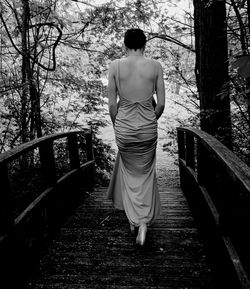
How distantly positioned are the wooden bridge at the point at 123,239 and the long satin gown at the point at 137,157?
1.15 feet

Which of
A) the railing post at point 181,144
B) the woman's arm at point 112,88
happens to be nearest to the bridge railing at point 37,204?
the woman's arm at point 112,88

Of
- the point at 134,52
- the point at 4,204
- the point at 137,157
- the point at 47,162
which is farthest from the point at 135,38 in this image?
the point at 4,204

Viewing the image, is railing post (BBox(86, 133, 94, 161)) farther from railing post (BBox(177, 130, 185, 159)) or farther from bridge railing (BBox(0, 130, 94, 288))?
railing post (BBox(177, 130, 185, 159))

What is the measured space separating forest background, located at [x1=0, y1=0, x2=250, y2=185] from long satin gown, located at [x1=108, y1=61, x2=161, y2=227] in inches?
90.4

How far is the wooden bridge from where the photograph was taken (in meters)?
2.63

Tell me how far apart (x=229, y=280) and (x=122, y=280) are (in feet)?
3.18

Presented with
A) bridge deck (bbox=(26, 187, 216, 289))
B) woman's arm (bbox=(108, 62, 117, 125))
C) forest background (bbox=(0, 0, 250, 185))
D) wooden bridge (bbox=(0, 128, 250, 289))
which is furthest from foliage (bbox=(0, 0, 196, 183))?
woman's arm (bbox=(108, 62, 117, 125))

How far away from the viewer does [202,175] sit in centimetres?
394

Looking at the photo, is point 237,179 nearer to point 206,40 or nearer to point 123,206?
point 123,206

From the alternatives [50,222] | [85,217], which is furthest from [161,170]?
[50,222]

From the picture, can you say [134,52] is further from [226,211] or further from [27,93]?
[27,93]

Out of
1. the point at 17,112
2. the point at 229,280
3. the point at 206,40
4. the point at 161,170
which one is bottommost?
the point at 161,170

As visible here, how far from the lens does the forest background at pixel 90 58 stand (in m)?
6.07

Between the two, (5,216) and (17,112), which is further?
(17,112)
